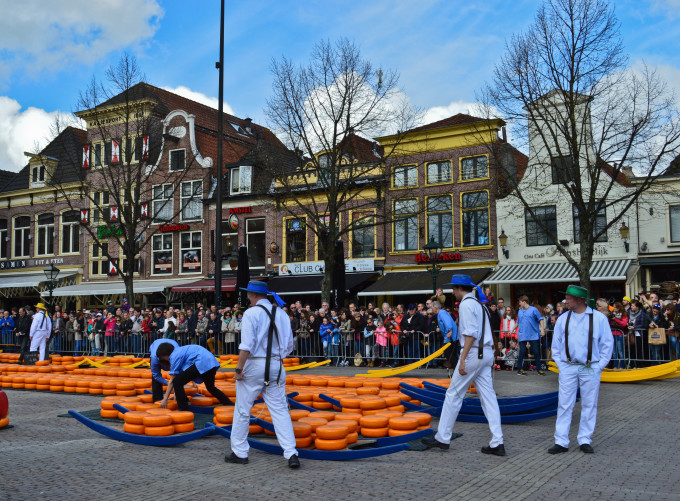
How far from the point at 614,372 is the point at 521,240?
15.1 metres

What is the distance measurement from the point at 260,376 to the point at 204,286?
27846 mm

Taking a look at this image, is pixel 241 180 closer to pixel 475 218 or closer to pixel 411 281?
pixel 411 281

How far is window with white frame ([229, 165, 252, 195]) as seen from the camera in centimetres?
3641

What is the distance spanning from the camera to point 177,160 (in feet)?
126

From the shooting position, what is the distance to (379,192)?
31.5 meters

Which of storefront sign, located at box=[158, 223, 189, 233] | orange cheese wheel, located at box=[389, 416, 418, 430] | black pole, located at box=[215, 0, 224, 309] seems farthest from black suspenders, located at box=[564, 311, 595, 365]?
storefront sign, located at box=[158, 223, 189, 233]

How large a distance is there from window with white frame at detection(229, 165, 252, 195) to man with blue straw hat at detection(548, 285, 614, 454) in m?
29.8

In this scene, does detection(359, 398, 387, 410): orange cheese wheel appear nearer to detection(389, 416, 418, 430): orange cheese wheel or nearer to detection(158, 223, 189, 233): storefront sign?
detection(389, 416, 418, 430): orange cheese wheel

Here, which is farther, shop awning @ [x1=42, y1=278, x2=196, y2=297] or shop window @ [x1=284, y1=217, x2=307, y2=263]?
shop awning @ [x1=42, y1=278, x2=196, y2=297]

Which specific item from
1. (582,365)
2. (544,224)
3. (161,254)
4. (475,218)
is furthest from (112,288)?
(582,365)

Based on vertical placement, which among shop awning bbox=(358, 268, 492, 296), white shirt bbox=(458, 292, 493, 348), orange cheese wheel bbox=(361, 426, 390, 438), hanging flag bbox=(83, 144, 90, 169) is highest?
hanging flag bbox=(83, 144, 90, 169)

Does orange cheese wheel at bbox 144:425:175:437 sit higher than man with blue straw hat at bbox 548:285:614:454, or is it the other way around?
man with blue straw hat at bbox 548:285:614:454

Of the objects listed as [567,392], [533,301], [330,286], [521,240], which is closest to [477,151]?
[521,240]

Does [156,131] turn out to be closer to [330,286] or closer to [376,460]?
[330,286]
